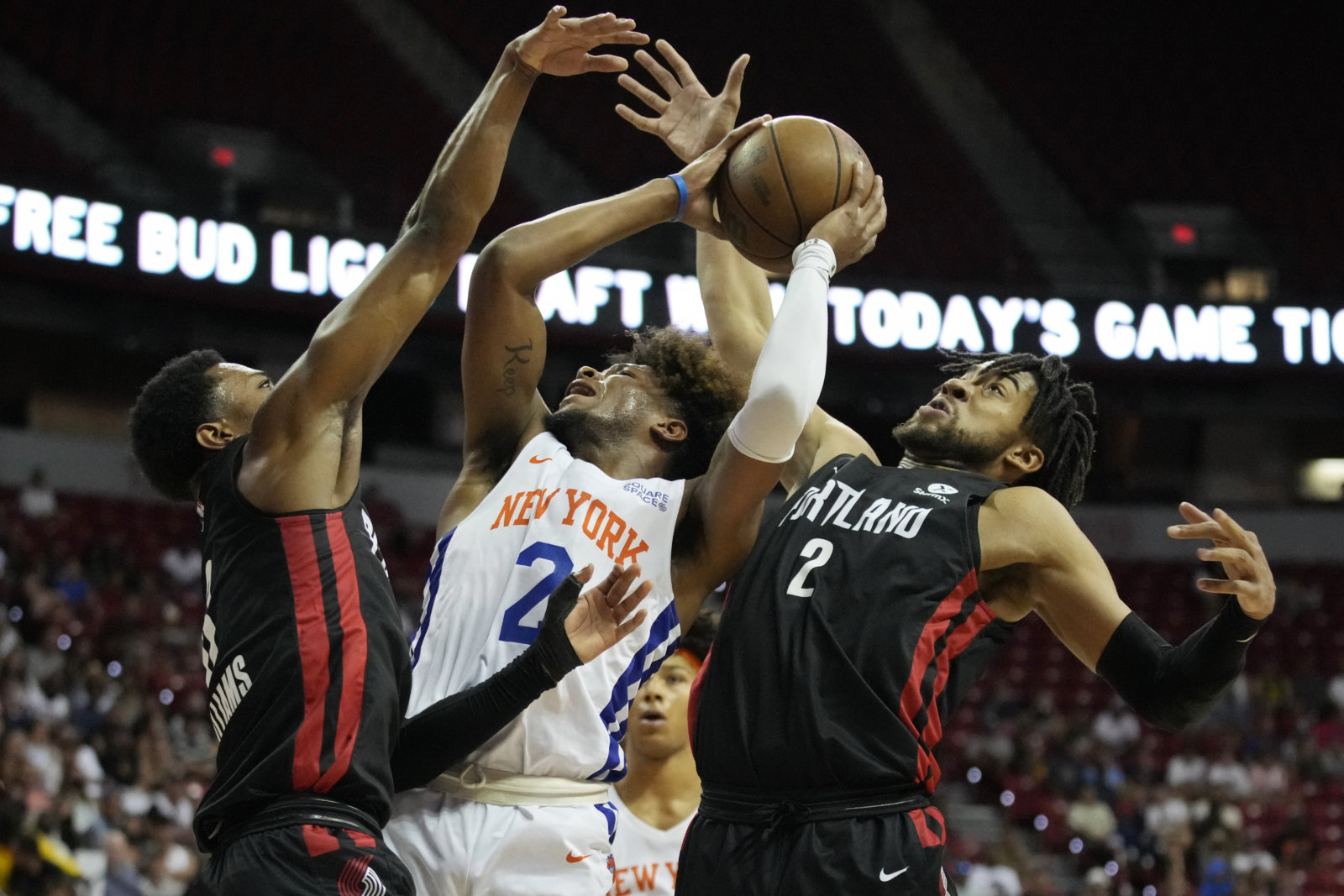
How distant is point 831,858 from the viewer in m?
3.05

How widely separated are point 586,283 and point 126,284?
4502 millimetres

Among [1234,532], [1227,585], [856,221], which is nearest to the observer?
[1227,585]

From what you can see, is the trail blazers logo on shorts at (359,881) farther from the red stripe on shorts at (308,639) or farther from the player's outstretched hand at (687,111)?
the player's outstretched hand at (687,111)

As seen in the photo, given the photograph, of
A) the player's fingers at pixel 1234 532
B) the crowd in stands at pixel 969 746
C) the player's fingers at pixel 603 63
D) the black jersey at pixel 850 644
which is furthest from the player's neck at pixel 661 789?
the crowd in stands at pixel 969 746

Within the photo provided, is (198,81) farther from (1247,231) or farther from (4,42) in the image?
(1247,231)

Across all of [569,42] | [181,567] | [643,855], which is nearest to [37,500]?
[181,567]

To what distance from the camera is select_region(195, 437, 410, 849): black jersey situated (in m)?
2.69

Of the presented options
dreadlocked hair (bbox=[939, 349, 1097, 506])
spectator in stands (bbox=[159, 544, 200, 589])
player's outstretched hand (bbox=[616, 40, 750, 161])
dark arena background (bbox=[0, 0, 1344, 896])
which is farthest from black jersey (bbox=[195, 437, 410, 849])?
spectator in stands (bbox=[159, 544, 200, 589])

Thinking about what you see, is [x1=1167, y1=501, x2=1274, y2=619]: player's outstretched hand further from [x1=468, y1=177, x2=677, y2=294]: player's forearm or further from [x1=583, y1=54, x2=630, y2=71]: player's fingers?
[x1=583, y1=54, x2=630, y2=71]: player's fingers

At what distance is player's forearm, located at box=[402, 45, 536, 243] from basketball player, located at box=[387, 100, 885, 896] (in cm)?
26

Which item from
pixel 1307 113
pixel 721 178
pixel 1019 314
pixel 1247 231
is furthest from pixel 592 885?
pixel 1307 113

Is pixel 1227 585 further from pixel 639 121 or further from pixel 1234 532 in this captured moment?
pixel 639 121

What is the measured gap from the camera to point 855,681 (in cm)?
312

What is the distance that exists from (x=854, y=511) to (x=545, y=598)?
→ 0.77m
